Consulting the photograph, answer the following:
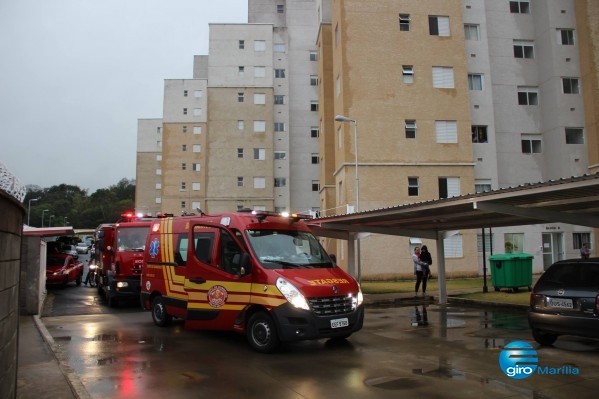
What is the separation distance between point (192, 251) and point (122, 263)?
270 inches

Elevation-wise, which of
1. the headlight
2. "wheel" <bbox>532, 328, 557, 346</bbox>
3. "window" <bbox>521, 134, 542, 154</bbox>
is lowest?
"wheel" <bbox>532, 328, 557, 346</bbox>


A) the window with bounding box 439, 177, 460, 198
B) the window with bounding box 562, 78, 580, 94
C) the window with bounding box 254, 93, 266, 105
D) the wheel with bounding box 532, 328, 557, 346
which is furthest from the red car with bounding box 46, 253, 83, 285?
the window with bounding box 254, 93, 266, 105

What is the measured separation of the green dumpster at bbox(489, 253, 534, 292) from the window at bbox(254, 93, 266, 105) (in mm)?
42681

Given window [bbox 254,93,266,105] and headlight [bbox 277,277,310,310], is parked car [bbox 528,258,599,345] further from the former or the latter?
window [bbox 254,93,266,105]

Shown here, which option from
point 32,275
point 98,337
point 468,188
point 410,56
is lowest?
point 98,337

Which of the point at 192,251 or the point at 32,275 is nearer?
the point at 192,251

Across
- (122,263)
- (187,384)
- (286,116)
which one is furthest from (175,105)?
(187,384)

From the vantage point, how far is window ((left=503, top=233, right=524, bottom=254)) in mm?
32219

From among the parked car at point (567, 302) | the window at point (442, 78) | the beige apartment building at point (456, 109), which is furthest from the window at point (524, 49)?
the parked car at point (567, 302)

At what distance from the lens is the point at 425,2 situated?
32531 millimetres

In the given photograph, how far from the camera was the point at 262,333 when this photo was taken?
8766mm

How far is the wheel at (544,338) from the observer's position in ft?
29.4

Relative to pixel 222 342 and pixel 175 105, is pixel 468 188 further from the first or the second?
pixel 175 105

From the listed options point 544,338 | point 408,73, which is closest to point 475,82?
point 408,73
